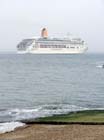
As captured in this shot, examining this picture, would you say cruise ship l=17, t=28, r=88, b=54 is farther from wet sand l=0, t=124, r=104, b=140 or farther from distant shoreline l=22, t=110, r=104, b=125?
wet sand l=0, t=124, r=104, b=140

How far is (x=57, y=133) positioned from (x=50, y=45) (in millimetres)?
118478

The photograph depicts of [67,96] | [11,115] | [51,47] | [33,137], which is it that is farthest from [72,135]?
[51,47]

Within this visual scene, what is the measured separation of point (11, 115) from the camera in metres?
21.7

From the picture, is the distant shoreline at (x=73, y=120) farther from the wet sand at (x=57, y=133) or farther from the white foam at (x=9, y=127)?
the wet sand at (x=57, y=133)

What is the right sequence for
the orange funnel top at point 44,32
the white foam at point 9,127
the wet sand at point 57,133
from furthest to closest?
1. the orange funnel top at point 44,32
2. the white foam at point 9,127
3. the wet sand at point 57,133

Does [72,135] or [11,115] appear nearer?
[72,135]

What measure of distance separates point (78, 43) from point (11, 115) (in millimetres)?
117983

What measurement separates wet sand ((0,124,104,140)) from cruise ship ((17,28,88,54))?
115 metres

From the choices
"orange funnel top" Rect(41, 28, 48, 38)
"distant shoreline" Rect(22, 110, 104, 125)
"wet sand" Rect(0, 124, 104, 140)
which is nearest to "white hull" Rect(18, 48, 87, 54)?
"orange funnel top" Rect(41, 28, 48, 38)

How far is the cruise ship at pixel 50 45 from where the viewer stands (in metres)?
132

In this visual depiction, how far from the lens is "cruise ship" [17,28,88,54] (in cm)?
13150

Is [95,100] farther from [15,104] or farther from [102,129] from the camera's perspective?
[102,129]

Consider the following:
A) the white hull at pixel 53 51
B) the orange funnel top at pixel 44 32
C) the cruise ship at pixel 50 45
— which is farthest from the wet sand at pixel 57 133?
the orange funnel top at pixel 44 32

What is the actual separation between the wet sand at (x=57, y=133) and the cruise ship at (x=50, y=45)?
115328 mm
